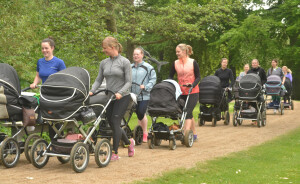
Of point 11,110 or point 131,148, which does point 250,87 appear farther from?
point 11,110

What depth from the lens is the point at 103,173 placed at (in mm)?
7137

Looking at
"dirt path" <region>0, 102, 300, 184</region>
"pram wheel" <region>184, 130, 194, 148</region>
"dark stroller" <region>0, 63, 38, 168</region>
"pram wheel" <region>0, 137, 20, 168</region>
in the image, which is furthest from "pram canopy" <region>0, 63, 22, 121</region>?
"pram wheel" <region>184, 130, 194, 148</region>

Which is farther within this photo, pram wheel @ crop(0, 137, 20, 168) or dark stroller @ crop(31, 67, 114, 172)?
pram wheel @ crop(0, 137, 20, 168)

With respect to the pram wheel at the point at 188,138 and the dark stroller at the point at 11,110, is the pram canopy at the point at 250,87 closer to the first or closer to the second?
the pram wheel at the point at 188,138

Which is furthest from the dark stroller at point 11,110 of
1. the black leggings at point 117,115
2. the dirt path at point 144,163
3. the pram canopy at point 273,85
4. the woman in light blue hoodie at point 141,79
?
the pram canopy at point 273,85

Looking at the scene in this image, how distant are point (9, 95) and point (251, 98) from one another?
8.45m

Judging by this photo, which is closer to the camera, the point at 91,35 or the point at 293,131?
the point at 293,131

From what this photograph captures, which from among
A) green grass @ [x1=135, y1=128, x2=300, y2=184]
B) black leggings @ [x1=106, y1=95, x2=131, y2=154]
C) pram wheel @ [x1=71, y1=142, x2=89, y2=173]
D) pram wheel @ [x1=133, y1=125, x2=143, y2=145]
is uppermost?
black leggings @ [x1=106, y1=95, x2=131, y2=154]

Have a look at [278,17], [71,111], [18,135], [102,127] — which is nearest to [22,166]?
[18,135]

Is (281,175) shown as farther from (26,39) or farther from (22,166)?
(26,39)

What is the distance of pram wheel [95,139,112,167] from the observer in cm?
748

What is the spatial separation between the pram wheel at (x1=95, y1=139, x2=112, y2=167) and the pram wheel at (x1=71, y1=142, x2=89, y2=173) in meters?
0.23

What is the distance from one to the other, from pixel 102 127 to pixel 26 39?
5059 millimetres

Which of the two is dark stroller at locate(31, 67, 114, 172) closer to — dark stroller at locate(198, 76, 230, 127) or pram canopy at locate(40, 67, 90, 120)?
pram canopy at locate(40, 67, 90, 120)
